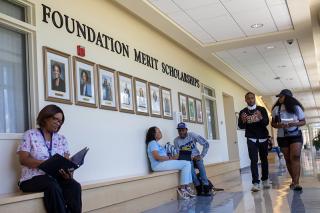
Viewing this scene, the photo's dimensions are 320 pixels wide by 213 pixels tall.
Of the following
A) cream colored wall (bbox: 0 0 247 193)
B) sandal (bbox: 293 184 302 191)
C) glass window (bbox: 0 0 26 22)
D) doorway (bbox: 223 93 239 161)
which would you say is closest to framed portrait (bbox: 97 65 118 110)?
cream colored wall (bbox: 0 0 247 193)

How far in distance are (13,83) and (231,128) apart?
940 centimetres

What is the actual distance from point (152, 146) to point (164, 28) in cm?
218

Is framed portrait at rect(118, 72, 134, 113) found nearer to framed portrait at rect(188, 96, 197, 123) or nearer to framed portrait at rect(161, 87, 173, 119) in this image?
framed portrait at rect(161, 87, 173, 119)

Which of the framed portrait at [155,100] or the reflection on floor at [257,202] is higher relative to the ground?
the framed portrait at [155,100]

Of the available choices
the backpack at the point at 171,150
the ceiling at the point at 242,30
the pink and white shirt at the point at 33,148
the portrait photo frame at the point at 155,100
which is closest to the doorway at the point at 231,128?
the ceiling at the point at 242,30

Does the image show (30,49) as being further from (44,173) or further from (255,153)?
(255,153)

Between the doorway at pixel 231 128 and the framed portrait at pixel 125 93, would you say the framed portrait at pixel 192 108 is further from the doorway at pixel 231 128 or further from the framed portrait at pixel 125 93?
the doorway at pixel 231 128

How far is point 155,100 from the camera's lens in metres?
6.52

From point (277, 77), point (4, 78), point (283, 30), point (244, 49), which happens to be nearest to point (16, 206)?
point (4, 78)

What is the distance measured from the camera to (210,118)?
10.2 meters

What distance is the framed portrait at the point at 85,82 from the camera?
4473 mm

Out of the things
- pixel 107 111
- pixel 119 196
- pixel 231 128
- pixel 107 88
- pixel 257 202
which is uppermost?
pixel 107 88

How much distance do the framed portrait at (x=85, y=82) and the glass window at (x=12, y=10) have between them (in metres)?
0.81

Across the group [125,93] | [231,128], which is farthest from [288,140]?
[231,128]
